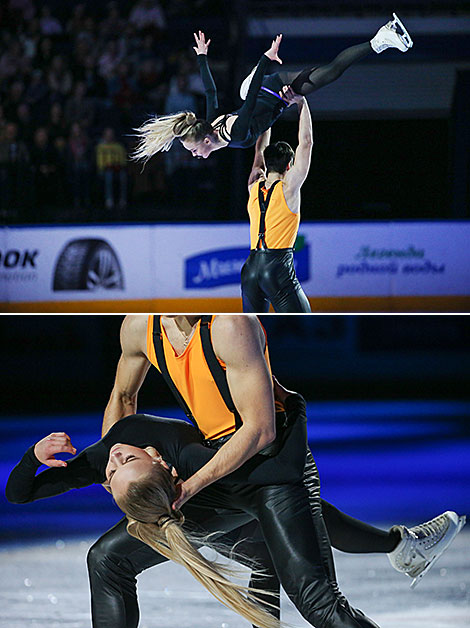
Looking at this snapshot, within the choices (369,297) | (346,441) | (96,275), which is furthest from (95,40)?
(346,441)

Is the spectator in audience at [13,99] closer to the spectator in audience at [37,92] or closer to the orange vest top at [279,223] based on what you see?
the spectator in audience at [37,92]

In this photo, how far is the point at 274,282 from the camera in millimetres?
4949

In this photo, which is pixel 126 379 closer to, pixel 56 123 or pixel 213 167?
pixel 213 167

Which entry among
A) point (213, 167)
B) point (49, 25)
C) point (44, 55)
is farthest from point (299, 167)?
point (49, 25)

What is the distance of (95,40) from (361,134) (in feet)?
11.8

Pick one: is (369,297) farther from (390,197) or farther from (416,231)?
(390,197)

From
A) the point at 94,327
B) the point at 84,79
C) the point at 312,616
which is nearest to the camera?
the point at 312,616

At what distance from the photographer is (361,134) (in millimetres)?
9969

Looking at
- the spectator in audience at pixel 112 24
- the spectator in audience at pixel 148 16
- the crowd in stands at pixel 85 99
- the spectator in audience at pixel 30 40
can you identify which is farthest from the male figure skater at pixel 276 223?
the spectator in audience at pixel 30 40

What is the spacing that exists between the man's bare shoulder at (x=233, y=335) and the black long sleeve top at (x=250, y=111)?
2435 millimetres

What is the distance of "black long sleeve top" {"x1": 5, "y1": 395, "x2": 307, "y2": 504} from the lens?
2.24 m

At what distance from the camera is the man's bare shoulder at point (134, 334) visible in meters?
2.40

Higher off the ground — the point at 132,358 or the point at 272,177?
the point at 272,177

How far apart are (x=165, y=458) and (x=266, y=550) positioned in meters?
0.40
